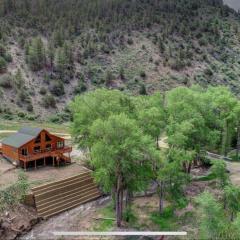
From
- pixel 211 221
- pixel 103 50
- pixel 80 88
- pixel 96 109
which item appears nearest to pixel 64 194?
pixel 96 109

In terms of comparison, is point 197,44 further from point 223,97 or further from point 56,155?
point 56,155

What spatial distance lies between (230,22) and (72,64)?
2520 inches

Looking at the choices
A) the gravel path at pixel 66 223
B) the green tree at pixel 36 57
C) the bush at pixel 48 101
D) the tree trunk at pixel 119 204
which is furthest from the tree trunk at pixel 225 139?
the green tree at pixel 36 57

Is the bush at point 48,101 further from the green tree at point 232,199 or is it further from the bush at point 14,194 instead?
the green tree at point 232,199

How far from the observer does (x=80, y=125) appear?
38781mm

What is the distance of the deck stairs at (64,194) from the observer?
32778 mm

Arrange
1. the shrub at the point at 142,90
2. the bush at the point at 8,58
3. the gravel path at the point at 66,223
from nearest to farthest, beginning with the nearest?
1. the gravel path at the point at 66,223
2. the bush at the point at 8,58
3. the shrub at the point at 142,90

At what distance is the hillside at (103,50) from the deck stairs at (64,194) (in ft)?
89.0

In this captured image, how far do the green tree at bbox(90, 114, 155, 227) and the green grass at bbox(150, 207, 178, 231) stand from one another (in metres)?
3.40

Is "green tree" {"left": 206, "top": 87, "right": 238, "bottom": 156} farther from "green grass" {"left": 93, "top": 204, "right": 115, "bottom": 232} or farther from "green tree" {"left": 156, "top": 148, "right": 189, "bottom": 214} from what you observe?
"green grass" {"left": 93, "top": 204, "right": 115, "bottom": 232}

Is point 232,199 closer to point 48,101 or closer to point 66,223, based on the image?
point 66,223

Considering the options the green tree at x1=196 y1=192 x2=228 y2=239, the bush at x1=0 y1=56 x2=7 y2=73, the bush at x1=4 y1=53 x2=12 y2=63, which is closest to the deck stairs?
the green tree at x1=196 y1=192 x2=228 y2=239

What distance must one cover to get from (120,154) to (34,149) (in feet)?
44.8

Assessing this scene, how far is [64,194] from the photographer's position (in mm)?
34688
